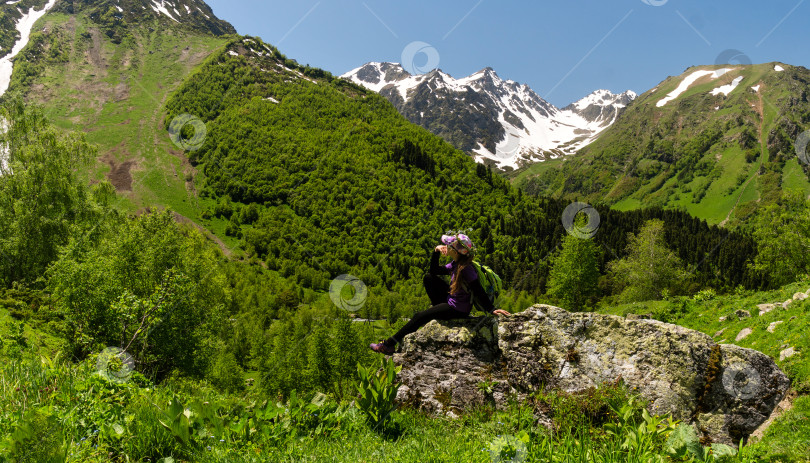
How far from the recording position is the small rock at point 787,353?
30.0 ft

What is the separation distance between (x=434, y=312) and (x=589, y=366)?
2884 millimetres

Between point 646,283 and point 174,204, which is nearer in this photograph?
point 646,283

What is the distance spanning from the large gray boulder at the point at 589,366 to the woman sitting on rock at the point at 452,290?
226 millimetres

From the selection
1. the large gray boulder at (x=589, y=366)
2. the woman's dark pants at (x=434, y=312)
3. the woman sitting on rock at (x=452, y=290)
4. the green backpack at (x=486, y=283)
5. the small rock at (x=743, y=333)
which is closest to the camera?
the large gray boulder at (x=589, y=366)

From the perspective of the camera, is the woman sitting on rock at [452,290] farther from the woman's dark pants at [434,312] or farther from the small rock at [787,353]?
the small rock at [787,353]

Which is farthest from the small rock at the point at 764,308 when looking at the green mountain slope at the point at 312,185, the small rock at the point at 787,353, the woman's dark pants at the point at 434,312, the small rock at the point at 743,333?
the green mountain slope at the point at 312,185

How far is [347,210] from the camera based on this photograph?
152m

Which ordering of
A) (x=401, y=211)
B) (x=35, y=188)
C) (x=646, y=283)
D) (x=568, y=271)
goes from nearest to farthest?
(x=35, y=188) < (x=568, y=271) < (x=646, y=283) < (x=401, y=211)

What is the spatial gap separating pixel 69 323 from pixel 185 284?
5821 mm

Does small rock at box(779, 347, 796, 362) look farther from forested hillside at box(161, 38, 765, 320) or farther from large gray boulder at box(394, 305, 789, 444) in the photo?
forested hillside at box(161, 38, 765, 320)

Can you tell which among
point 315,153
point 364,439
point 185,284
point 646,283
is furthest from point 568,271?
point 315,153

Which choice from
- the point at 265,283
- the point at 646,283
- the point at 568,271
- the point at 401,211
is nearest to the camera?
the point at 568,271

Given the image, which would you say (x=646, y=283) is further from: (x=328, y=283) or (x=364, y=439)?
(x=328, y=283)

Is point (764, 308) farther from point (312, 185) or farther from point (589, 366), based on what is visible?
point (312, 185)
